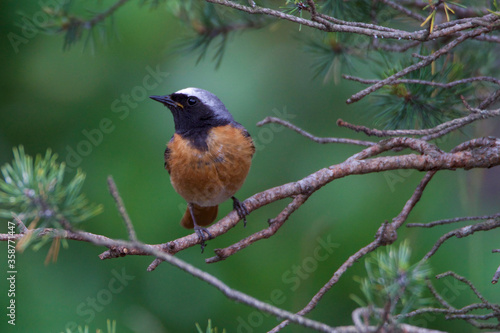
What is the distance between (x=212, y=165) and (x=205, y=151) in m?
0.10

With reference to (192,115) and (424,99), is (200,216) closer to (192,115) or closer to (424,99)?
(192,115)

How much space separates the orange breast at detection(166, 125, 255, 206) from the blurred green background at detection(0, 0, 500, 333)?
0.62m

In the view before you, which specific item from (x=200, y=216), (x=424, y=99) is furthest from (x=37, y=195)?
(x=200, y=216)

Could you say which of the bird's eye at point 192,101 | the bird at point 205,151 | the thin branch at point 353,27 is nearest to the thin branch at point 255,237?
the bird at point 205,151

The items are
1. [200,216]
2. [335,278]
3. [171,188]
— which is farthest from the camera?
[171,188]

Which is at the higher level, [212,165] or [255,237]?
[212,165]

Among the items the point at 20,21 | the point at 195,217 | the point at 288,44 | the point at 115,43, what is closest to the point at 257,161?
the point at 195,217

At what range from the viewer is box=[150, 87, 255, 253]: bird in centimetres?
318

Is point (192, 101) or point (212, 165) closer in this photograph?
point (212, 165)

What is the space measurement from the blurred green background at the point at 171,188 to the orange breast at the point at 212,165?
0.62 metres

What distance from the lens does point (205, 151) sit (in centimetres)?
320

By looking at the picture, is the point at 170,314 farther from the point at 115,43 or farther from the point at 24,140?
the point at 115,43

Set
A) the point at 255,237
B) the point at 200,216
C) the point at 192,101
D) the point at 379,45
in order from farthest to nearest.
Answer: the point at 200,216 → the point at 192,101 → the point at 379,45 → the point at 255,237

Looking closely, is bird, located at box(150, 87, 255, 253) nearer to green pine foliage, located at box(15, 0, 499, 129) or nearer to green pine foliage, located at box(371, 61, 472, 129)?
green pine foliage, located at box(15, 0, 499, 129)
